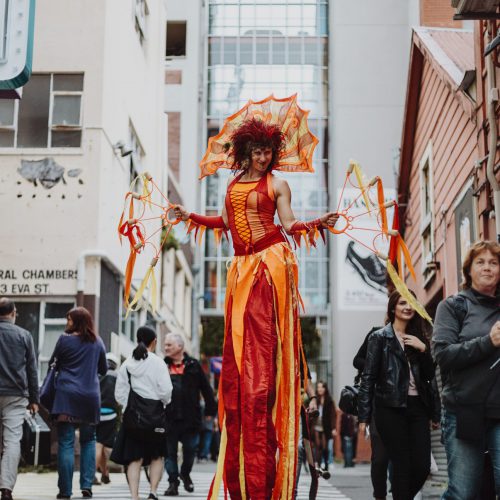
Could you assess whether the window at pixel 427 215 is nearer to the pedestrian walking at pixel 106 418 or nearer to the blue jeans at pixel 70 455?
the pedestrian walking at pixel 106 418

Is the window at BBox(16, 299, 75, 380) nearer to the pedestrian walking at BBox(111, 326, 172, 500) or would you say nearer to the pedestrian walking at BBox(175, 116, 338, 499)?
the pedestrian walking at BBox(111, 326, 172, 500)

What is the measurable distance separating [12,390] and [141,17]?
65.7ft

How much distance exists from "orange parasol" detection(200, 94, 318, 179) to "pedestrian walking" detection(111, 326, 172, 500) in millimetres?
3814

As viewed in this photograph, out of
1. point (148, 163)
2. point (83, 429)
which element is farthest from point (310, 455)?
point (148, 163)

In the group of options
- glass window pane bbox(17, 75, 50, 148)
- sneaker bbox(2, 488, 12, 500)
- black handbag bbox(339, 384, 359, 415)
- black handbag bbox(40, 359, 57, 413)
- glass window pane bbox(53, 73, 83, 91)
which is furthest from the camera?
glass window pane bbox(53, 73, 83, 91)

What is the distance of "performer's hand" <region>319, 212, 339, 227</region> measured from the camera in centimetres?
646

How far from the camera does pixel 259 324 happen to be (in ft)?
21.1

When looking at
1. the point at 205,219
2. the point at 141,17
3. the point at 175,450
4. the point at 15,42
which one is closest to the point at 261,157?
the point at 205,219

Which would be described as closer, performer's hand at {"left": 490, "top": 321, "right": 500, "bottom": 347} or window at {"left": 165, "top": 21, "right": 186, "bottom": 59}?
performer's hand at {"left": 490, "top": 321, "right": 500, "bottom": 347}

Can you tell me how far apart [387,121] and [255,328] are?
38.6m

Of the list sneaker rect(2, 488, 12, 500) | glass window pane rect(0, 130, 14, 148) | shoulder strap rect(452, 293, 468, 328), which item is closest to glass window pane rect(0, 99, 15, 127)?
glass window pane rect(0, 130, 14, 148)

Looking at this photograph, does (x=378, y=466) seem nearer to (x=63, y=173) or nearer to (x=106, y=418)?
(x=106, y=418)

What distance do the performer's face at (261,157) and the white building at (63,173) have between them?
14.9m

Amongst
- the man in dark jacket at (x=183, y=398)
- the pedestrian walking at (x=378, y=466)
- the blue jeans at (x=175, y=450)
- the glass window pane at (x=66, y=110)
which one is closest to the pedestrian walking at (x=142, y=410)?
the blue jeans at (x=175, y=450)
